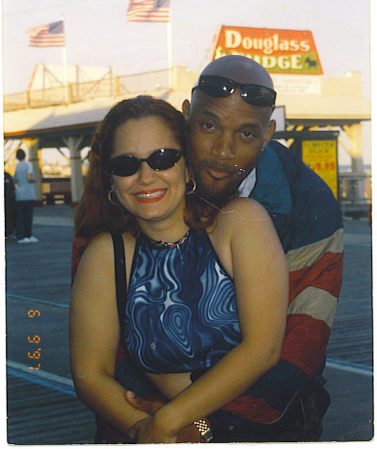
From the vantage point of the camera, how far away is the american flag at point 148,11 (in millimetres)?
2086

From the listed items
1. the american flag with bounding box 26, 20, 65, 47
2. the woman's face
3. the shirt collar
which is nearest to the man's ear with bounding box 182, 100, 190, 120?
the woman's face

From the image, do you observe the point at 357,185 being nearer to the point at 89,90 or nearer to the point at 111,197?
the point at 89,90

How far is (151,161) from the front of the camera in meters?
1.86

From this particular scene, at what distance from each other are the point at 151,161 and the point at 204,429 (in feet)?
2.23

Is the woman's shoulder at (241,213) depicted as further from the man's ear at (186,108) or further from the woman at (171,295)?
the man's ear at (186,108)

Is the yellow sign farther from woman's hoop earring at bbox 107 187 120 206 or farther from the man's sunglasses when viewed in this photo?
woman's hoop earring at bbox 107 187 120 206

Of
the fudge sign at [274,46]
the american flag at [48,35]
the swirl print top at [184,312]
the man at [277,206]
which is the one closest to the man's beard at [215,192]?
the man at [277,206]

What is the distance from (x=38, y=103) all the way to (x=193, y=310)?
3.86ft

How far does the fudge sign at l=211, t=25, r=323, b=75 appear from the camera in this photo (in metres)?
2.13

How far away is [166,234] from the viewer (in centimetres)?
193

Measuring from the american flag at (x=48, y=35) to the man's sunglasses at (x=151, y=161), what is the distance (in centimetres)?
53

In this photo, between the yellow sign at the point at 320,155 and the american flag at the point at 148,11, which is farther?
the yellow sign at the point at 320,155

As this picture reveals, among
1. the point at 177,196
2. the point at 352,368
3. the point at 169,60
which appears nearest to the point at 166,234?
the point at 177,196

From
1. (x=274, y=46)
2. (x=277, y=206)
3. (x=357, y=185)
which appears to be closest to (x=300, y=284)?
(x=277, y=206)
